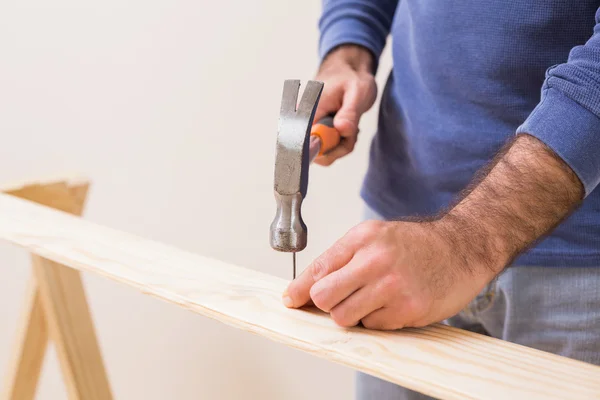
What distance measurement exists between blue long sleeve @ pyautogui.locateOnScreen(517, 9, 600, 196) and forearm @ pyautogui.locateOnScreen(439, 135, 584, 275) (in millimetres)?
11

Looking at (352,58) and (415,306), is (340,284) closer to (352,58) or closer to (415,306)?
(415,306)

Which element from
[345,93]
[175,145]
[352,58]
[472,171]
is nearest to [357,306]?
[472,171]

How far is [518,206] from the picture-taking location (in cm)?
67

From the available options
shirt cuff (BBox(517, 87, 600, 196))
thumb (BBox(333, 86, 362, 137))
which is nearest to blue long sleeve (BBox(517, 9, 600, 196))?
shirt cuff (BBox(517, 87, 600, 196))

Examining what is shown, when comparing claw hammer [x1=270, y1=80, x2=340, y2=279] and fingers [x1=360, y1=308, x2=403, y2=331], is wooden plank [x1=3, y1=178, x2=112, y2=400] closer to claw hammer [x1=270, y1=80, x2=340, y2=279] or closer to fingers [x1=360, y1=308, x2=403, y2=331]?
claw hammer [x1=270, y1=80, x2=340, y2=279]

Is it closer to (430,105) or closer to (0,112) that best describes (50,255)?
(430,105)


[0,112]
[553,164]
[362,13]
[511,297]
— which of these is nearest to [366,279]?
[553,164]

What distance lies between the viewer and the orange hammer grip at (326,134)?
939mm

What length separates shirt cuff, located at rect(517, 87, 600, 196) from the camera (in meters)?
0.66

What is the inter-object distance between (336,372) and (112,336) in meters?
0.64

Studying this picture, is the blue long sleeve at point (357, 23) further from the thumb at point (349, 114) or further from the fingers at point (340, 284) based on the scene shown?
the fingers at point (340, 284)

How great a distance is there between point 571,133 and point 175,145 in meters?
1.19

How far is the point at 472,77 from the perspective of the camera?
0.89 m

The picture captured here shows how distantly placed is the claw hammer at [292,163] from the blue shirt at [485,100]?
233 mm
